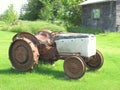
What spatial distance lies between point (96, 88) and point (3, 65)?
345 centimetres

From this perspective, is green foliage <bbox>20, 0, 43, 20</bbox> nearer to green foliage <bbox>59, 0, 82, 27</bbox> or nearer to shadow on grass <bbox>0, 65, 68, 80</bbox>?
green foliage <bbox>59, 0, 82, 27</bbox>

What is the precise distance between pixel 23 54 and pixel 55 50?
3.02ft

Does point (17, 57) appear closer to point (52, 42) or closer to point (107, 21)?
point (52, 42)

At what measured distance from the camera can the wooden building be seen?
34500 millimetres

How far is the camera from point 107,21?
3531 centimetres

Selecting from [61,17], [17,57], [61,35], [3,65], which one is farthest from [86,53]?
[61,17]

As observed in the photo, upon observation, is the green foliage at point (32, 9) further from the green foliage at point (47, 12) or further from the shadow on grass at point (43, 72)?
the shadow on grass at point (43, 72)

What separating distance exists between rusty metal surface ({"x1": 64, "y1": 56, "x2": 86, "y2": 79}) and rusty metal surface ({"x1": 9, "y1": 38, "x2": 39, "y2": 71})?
0.89 m

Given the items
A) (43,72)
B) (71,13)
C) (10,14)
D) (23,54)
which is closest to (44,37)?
(23,54)

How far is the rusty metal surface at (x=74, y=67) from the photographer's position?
10031 millimetres

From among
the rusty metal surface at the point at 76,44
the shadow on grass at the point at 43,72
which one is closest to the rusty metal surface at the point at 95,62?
the rusty metal surface at the point at 76,44

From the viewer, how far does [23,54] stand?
Answer: 10.6 meters

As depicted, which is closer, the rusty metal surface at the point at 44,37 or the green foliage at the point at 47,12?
the rusty metal surface at the point at 44,37

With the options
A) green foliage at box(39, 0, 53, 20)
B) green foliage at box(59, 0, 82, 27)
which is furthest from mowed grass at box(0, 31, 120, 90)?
green foliage at box(39, 0, 53, 20)
